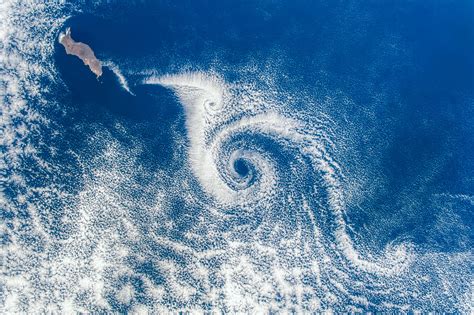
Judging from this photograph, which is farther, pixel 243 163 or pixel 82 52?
pixel 82 52

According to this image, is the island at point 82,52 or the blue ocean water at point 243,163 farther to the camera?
the island at point 82,52

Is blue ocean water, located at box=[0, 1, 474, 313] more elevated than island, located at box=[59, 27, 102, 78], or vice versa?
island, located at box=[59, 27, 102, 78]

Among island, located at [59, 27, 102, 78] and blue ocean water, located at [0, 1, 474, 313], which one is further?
island, located at [59, 27, 102, 78]

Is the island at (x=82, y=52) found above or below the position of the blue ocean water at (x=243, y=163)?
above

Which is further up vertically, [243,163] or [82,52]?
[82,52]
